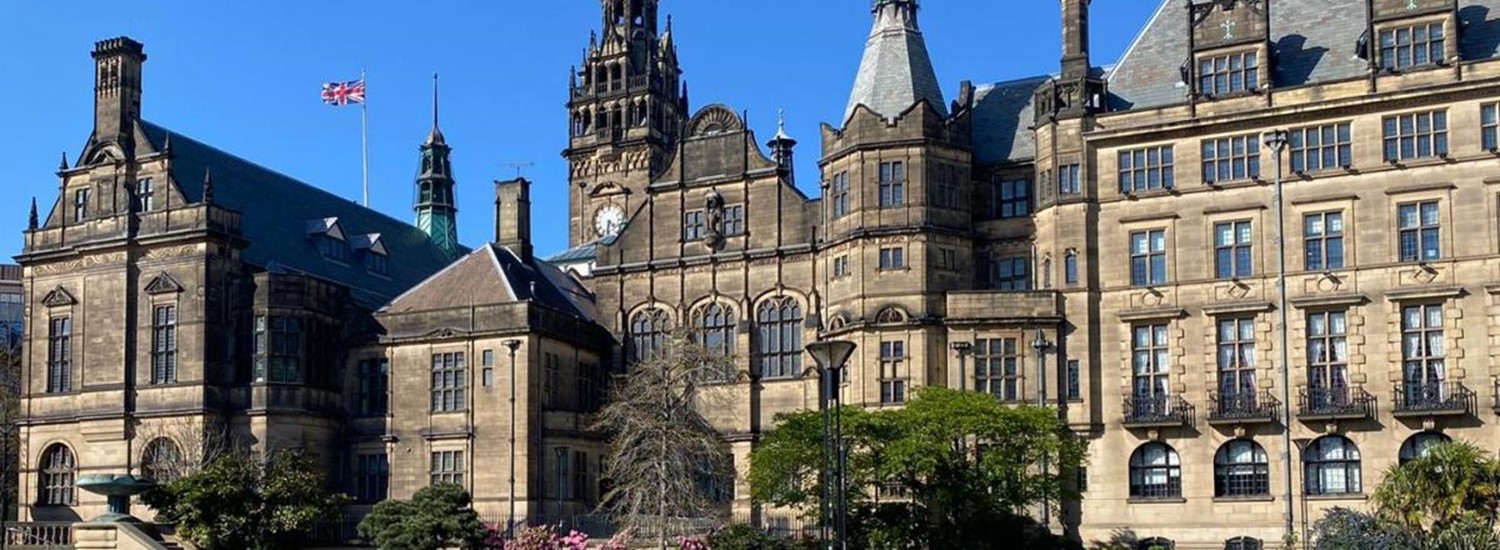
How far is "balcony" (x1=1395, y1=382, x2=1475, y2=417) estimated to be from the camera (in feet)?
169

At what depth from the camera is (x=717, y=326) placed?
2576 inches

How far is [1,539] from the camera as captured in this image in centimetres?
5809

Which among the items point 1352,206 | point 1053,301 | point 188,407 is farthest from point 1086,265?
point 188,407

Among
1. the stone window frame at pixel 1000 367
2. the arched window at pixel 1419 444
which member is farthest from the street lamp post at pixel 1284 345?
the stone window frame at pixel 1000 367

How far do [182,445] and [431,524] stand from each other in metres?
16.0

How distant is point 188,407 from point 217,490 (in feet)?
36.2

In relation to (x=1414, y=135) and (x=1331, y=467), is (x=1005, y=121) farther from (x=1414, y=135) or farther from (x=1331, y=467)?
(x=1331, y=467)

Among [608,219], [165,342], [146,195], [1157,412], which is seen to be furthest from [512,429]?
[608,219]

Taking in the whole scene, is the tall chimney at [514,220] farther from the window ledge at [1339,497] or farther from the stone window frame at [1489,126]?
the stone window frame at [1489,126]

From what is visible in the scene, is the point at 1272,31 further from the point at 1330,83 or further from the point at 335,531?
the point at 335,531

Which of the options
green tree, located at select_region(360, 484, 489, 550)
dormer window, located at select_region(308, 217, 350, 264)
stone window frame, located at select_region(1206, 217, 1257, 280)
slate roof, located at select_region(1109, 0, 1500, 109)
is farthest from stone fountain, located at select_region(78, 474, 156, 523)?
stone window frame, located at select_region(1206, 217, 1257, 280)

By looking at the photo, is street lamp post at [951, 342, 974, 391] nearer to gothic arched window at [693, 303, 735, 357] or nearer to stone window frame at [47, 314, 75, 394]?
gothic arched window at [693, 303, 735, 357]

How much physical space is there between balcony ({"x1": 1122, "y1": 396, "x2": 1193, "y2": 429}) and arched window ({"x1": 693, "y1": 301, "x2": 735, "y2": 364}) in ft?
50.8

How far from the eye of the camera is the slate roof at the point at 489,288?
216 ft
